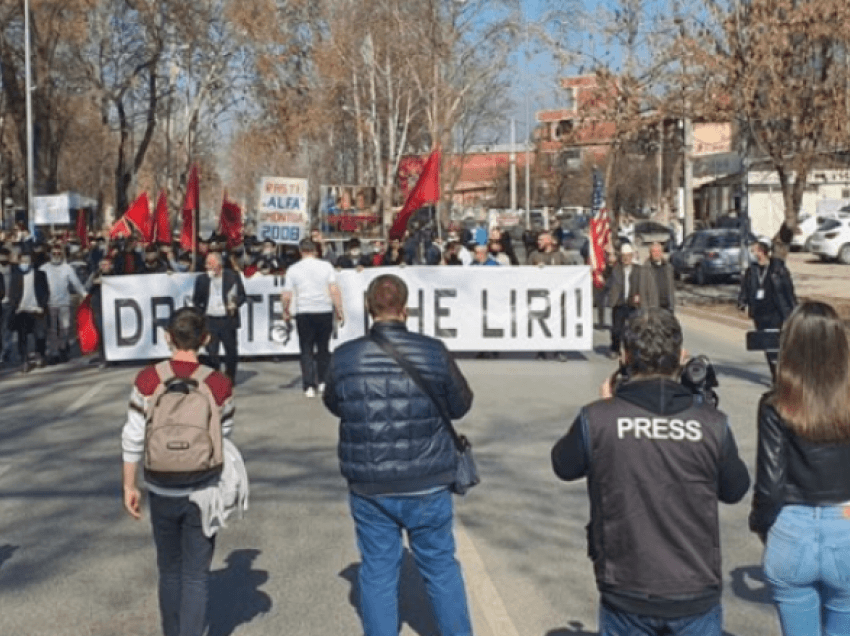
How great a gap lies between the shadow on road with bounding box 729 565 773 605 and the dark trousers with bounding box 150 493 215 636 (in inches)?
114

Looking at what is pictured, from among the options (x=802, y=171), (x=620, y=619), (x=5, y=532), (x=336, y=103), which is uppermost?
(x=336, y=103)

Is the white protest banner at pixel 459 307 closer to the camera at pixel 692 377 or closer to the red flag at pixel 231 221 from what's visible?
the red flag at pixel 231 221

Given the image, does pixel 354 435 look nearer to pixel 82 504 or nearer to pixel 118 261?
pixel 82 504

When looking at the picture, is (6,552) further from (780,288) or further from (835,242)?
(835,242)

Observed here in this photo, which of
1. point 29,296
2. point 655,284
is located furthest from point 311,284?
point 29,296

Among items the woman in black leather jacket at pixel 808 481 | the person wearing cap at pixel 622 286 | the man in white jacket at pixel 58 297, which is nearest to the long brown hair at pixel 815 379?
the woman in black leather jacket at pixel 808 481

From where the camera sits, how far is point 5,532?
8.85 meters

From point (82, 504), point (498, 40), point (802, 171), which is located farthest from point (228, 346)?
point (498, 40)

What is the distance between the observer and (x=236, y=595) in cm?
729

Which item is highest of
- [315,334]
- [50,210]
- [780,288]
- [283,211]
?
[50,210]

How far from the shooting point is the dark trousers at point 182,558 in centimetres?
588

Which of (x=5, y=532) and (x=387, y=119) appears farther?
(x=387, y=119)

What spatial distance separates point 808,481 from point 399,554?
1.88m

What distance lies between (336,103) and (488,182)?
7022 cm
